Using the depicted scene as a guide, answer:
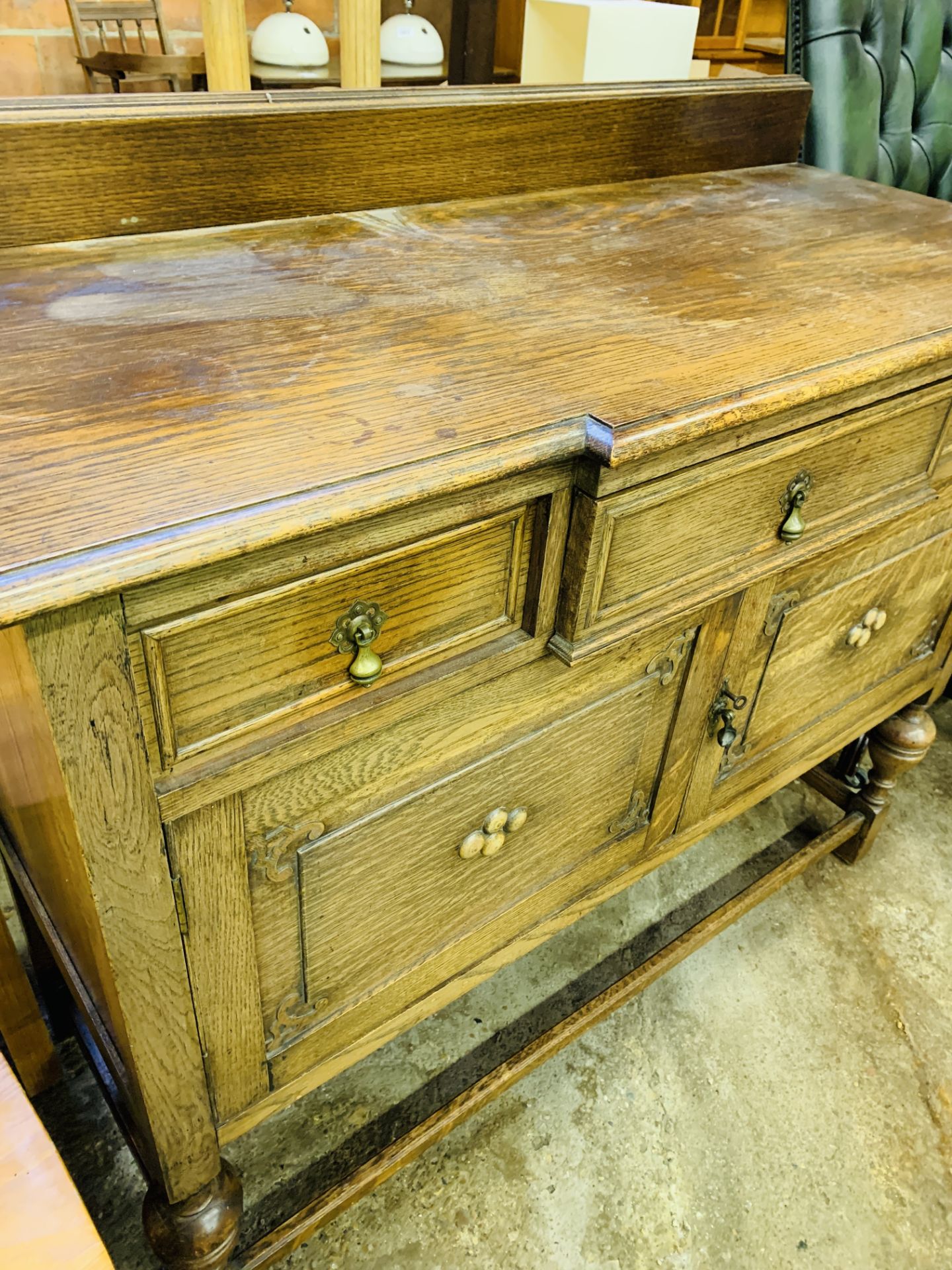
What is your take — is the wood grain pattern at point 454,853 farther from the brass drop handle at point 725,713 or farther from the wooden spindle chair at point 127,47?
the wooden spindle chair at point 127,47

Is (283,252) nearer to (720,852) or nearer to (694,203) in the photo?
(694,203)

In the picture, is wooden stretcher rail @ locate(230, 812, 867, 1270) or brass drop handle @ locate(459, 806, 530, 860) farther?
wooden stretcher rail @ locate(230, 812, 867, 1270)

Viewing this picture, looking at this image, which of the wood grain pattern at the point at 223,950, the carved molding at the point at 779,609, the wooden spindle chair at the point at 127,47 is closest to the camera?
the wood grain pattern at the point at 223,950

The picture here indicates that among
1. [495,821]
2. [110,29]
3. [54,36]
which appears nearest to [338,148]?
[495,821]

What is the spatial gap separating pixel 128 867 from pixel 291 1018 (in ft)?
0.73

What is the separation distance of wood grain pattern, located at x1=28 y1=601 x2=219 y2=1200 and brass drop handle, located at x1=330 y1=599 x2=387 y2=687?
0.12 m

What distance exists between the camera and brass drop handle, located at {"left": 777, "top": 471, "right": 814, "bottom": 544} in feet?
2.21

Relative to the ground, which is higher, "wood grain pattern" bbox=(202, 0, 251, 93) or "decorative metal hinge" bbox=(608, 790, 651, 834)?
"wood grain pattern" bbox=(202, 0, 251, 93)

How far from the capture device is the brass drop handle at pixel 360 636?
49 cm

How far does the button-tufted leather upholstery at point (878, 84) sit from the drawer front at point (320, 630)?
0.90 meters

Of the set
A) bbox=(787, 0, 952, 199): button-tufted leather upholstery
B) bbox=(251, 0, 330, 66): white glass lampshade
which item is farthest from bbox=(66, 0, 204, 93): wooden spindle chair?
bbox=(787, 0, 952, 199): button-tufted leather upholstery

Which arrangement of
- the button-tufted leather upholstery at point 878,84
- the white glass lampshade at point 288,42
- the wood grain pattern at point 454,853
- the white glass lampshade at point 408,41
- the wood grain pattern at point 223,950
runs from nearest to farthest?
the wood grain pattern at point 223,950
the wood grain pattern at point 454,853
the button-tufted leather upholstery at point 878,84
the white glass lampshade at point 408,41
the white glass lampshade at point 288,42

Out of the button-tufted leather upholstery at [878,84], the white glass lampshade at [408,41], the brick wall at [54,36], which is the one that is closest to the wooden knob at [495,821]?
the button-tufted leather upholstery at [878,84]

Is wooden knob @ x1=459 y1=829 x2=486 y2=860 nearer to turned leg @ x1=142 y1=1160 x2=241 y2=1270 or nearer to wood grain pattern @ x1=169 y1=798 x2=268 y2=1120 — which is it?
wood grain pattern @ x1=169 y1=798 x2=268 y2=1120
